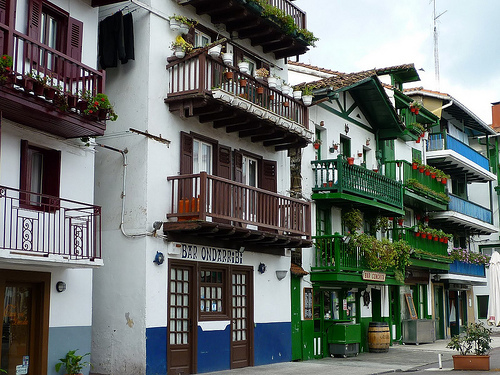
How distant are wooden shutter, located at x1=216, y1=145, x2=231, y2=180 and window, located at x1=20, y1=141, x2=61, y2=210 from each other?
507 cm

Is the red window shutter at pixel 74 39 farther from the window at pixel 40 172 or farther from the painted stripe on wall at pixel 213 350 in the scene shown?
the painted stripe on wall at pixel 213 350

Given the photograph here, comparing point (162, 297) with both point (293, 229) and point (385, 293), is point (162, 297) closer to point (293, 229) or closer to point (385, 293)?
point (293, 229)

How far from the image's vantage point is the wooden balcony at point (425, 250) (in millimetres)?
28625

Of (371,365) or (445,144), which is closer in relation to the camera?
(371,365)

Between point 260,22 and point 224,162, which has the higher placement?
point 260,22

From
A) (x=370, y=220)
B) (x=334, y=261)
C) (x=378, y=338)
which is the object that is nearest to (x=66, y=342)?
(x=334, y=261)

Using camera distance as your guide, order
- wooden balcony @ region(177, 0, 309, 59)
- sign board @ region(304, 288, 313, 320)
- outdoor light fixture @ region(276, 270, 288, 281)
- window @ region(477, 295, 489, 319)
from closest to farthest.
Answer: wooden balcony @ region(177, 0, 309, 59), outdoor light fixture @ region(276, 270, 288, 281), sign board @ region(304, 288, 313, 320), window @ region(477, 295, 489, 319)

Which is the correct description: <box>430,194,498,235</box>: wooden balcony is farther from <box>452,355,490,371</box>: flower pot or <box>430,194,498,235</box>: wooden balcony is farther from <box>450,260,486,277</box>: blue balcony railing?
<box>452,355,490,371</box>: flower pot

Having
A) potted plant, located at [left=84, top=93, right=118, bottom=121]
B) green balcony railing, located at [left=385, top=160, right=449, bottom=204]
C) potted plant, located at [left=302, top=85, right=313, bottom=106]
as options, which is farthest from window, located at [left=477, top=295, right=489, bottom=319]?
potted plant, located at [left=84, top=93, right=118, bottom=121]

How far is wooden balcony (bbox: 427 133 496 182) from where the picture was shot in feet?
113

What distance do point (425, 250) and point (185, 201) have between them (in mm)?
15749

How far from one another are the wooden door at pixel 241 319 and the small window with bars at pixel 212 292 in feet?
1.36

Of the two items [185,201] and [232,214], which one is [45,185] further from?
[232,214]

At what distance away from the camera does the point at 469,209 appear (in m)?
36.3
